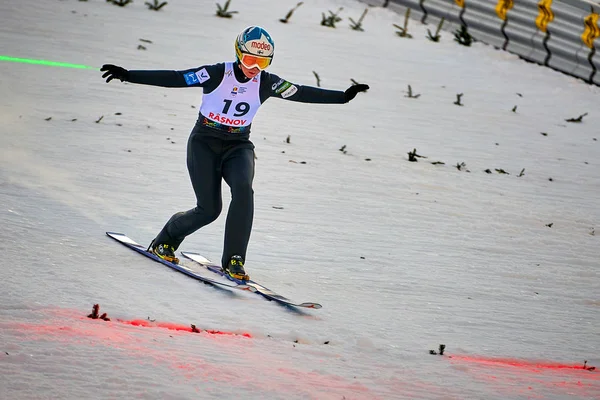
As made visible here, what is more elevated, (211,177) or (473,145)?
(473,145)

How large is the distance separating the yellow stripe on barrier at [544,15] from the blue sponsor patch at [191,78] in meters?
9.53

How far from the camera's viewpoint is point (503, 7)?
15.5 meters

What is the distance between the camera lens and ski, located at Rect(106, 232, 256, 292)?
630cm

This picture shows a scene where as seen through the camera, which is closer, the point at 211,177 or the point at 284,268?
the point at 211,177

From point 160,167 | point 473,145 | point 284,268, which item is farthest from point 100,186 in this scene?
point 473,145

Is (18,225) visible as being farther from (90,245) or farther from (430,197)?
(430,197)

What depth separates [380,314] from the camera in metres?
6.25

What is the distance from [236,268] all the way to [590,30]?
9.27m

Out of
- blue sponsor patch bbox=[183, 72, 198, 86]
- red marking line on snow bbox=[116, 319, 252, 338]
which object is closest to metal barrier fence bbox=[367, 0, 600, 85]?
blue sponsor patch bbox=[183, 72, 198, 86]

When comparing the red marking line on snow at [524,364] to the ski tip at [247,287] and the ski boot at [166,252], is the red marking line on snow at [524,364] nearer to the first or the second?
the ski tip at [247,287]

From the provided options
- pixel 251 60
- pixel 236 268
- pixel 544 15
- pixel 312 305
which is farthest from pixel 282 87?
pixel 544 15

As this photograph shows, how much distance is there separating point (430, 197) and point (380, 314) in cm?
323

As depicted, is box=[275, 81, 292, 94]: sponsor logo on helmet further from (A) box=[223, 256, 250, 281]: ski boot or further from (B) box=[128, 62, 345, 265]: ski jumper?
(A) box=[223, 256, 250, 281]: ski boot

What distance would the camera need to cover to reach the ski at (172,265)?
6.30 meters
